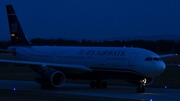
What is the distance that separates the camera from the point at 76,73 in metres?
33.3

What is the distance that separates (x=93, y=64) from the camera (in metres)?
32.5

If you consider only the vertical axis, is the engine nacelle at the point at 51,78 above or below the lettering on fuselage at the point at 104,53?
below

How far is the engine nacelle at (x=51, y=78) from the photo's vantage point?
31.7 m

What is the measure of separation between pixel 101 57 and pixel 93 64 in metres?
0.82

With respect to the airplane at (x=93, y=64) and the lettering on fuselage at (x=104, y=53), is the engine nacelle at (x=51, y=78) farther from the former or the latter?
the lettering on fuselage at (x=104, y=53)

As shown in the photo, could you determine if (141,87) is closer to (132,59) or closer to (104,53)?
(132,59)

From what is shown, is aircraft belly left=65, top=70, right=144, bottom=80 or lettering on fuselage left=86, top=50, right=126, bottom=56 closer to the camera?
aircraft belly left=65, top=70, right=144, bottom=80

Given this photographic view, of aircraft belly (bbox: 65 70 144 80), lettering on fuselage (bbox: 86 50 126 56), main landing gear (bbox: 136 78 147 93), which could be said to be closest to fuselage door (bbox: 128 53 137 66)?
aircraft belly (bbox: 65 70 144 80)

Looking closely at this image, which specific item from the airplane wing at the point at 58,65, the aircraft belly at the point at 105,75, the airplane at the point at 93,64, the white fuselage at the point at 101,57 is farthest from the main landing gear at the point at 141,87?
the airplane wing at the point at 58,65

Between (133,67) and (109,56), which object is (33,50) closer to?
(109,56)

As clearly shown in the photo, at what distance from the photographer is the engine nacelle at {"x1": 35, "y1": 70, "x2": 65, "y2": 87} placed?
31.7 meters

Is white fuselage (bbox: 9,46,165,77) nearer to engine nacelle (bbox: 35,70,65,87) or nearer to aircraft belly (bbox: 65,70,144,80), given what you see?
aircraft belly (bbox: 65,70,144,80)

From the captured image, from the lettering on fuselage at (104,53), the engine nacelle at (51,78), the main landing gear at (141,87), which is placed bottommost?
the main landing gear at (141,87)

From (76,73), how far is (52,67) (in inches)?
76.9
